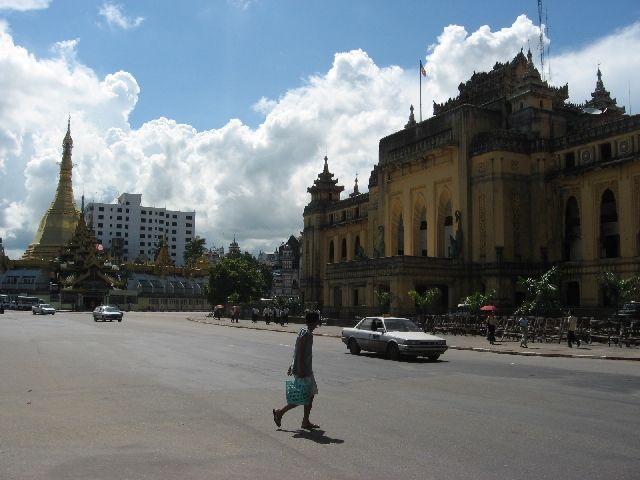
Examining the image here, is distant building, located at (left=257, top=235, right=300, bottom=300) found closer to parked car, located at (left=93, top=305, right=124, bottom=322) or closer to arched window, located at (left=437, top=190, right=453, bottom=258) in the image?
parked car, located at (left=93, top=305, right=124, bottom=322)

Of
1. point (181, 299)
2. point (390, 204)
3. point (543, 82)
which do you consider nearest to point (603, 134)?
point (543, 82)

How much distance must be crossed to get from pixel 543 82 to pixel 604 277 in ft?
56.2

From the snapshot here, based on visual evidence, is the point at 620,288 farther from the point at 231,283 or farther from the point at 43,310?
the point at 43,310

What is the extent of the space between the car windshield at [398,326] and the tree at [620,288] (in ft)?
51.9

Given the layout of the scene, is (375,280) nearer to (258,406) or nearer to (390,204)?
(390,204)

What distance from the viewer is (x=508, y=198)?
146ft

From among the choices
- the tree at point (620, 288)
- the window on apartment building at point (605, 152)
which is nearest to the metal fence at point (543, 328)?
the tree at point (620, 288)

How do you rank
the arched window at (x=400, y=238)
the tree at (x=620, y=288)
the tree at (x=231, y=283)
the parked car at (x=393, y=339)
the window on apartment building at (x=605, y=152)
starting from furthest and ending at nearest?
the tree at (x=231, y=283) < the arched window at (x=400, y=238) < the window on apartment building at (x=605, y=152) < the tree at (x=620, y=288) < the parked car at (x=393, y=339)

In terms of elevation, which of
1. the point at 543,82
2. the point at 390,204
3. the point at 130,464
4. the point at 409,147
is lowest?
the point at 130,464

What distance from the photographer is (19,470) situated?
700 centimetres

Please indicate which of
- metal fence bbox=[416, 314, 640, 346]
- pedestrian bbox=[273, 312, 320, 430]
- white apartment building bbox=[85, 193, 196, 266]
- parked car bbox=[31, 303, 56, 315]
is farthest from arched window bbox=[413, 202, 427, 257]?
white apartment building bbox=[85, 193, 196, 266]

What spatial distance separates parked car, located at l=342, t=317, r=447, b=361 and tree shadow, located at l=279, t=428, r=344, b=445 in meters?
11.7

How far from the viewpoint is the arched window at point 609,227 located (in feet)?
135

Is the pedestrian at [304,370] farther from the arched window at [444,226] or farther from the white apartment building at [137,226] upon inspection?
the white apartment building at [137,226]
